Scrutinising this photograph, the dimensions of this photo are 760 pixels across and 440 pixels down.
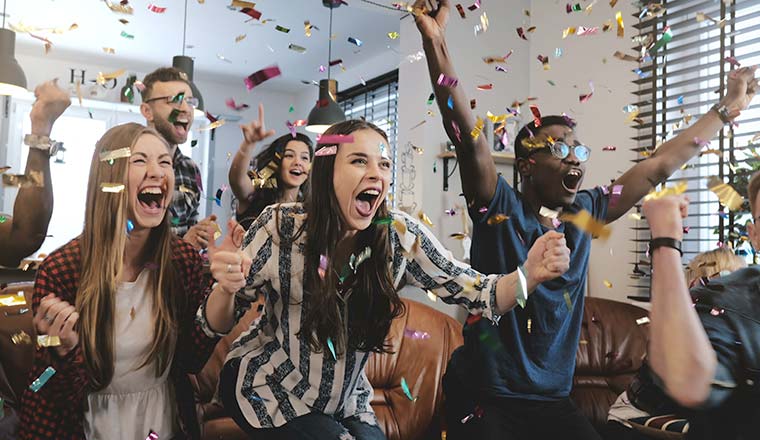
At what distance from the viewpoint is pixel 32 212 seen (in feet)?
6.61

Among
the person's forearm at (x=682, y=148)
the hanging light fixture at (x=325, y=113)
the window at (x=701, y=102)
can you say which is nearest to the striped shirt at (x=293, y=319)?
the person's forearm at (x=682, y=148)

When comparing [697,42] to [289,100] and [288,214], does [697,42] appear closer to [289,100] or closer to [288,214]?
[288,214]

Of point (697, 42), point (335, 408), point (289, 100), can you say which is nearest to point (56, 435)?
point (335, 408)

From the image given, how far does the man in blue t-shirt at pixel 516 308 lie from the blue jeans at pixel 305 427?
0.36m

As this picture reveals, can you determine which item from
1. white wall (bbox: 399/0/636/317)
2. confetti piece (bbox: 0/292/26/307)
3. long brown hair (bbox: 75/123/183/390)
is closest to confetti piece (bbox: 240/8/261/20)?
long brown hair (bbox: 75/123/183/390)

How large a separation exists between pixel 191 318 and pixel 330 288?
475 millimetres

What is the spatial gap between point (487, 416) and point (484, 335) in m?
0.23

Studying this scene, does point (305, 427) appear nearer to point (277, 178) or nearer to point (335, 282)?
point (335, 282)

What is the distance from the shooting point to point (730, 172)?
3117 mm

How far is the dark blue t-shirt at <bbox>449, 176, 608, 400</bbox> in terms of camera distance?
6.38 feet

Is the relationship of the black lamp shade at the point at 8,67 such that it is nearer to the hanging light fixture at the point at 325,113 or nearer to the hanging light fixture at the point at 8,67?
the hanging light fixture at the point at 8,67

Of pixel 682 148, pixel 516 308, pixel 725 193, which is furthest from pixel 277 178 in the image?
pixel 725 193

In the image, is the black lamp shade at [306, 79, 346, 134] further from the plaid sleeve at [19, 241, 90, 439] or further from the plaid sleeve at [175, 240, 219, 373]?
the plaid sleeve at [19, 241, 90, 439]

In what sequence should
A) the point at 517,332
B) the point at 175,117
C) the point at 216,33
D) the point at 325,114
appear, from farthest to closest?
the point at 216,33 < the point at 325,114 < the point at 175,117 < the point at 517,332
